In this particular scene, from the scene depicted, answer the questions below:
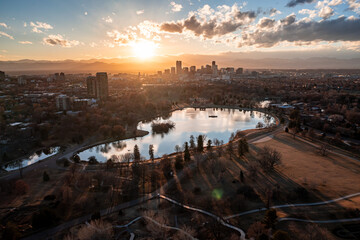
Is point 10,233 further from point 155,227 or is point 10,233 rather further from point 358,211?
point 358,211

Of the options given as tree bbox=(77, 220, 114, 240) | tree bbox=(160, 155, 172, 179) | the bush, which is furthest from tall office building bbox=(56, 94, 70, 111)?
tree bbox=(77, 220, 114, 240)

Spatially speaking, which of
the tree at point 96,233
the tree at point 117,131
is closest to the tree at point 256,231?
the tree at point 96,233

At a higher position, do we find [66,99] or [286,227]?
[66,99]

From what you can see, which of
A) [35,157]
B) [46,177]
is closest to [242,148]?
[46,177]

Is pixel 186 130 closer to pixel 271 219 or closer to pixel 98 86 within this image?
pixel 271 219

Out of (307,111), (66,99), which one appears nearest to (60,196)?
(66,99)

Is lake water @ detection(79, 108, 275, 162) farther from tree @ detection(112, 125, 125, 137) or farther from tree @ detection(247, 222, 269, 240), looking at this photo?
tree @ detection(247, 222, 269, 240)
